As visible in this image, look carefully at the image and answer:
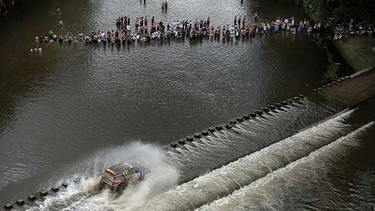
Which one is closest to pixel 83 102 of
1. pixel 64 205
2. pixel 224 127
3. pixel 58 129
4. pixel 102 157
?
pixel 58 129

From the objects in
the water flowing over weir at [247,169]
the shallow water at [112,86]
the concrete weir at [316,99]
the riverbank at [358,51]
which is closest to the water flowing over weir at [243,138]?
the concrete weir at [316,99]

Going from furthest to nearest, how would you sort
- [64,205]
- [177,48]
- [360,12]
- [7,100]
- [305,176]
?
[177,48] < [360,12] < [7,100] < [305,176] < [64,205]

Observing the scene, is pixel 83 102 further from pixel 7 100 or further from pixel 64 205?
pixel 64 205

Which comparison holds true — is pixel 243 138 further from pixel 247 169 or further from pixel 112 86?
pixel 112 86

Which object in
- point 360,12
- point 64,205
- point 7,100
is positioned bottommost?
point 64,205

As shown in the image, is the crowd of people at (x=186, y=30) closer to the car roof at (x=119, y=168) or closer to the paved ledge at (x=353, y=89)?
the paved ledge at (x=353, y=89)

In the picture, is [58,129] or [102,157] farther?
[58,129]

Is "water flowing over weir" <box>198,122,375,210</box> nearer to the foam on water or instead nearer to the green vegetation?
the foam on water
